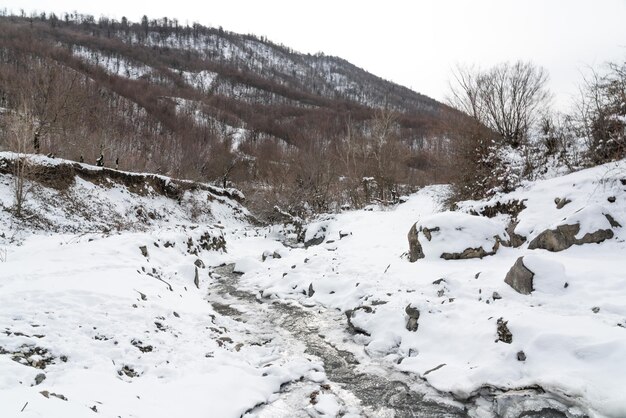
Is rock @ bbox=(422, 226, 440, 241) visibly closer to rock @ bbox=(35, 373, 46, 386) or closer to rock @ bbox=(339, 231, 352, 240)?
rock @ bbox=(339, 231, 352, 240)

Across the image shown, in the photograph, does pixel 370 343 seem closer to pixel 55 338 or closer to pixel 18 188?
pixel 55 338

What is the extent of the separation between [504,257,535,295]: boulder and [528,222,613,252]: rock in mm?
1804

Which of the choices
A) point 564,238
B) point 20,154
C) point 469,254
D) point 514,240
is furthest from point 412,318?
point 20,154

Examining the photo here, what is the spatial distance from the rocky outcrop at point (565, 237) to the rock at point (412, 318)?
3467 mm

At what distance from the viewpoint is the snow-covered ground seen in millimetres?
4430

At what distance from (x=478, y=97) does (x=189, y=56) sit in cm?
10582

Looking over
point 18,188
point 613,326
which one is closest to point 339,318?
point 613,326

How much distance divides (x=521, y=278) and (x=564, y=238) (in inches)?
84.0

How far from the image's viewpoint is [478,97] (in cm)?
1648

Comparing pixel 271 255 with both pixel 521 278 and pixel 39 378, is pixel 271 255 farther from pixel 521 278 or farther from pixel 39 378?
pixel 39 378

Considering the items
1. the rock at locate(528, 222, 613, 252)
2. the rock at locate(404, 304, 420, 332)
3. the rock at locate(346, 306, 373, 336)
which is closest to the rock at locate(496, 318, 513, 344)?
the rock at locate(404, 304, 420, 332)

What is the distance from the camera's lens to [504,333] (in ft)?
18.0

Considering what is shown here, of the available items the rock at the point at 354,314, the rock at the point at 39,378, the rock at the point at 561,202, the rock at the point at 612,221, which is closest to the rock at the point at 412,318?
the rock at the point at 354,314

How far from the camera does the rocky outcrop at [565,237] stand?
7.61 metres
